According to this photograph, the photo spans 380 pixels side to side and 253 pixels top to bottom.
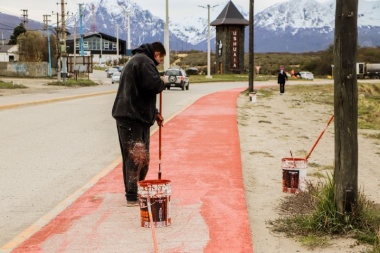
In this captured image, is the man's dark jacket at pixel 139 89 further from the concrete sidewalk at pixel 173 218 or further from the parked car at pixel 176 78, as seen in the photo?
the parked car at pixel 176 78

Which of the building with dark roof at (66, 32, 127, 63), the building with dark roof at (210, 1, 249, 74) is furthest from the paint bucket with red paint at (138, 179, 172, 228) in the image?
the building with dark roof at (66, 32, 127, 63)

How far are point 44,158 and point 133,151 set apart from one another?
14.6 ft

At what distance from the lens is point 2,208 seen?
285 inches

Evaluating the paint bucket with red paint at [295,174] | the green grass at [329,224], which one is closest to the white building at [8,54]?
the paint bucket with red paint at [295,174]

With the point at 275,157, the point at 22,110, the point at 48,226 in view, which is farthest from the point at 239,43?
the point at 48,226

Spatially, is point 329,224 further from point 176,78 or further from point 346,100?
point 176,78

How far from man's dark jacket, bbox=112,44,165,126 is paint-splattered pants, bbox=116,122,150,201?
96mm

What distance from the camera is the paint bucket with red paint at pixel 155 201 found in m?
5.92

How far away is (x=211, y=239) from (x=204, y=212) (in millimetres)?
992

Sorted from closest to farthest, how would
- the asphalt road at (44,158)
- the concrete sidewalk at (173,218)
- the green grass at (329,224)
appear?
the concrete sidewalk at (173,218), the green grass at (329,224), the asphalt road at (44,158)

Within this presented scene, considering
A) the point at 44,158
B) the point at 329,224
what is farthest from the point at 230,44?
the point at 329,224

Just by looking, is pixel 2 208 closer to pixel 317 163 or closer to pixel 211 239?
pixel 211 239

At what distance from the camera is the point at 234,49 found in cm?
9212

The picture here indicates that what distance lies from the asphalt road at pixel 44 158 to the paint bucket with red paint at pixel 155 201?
132 centimetres
